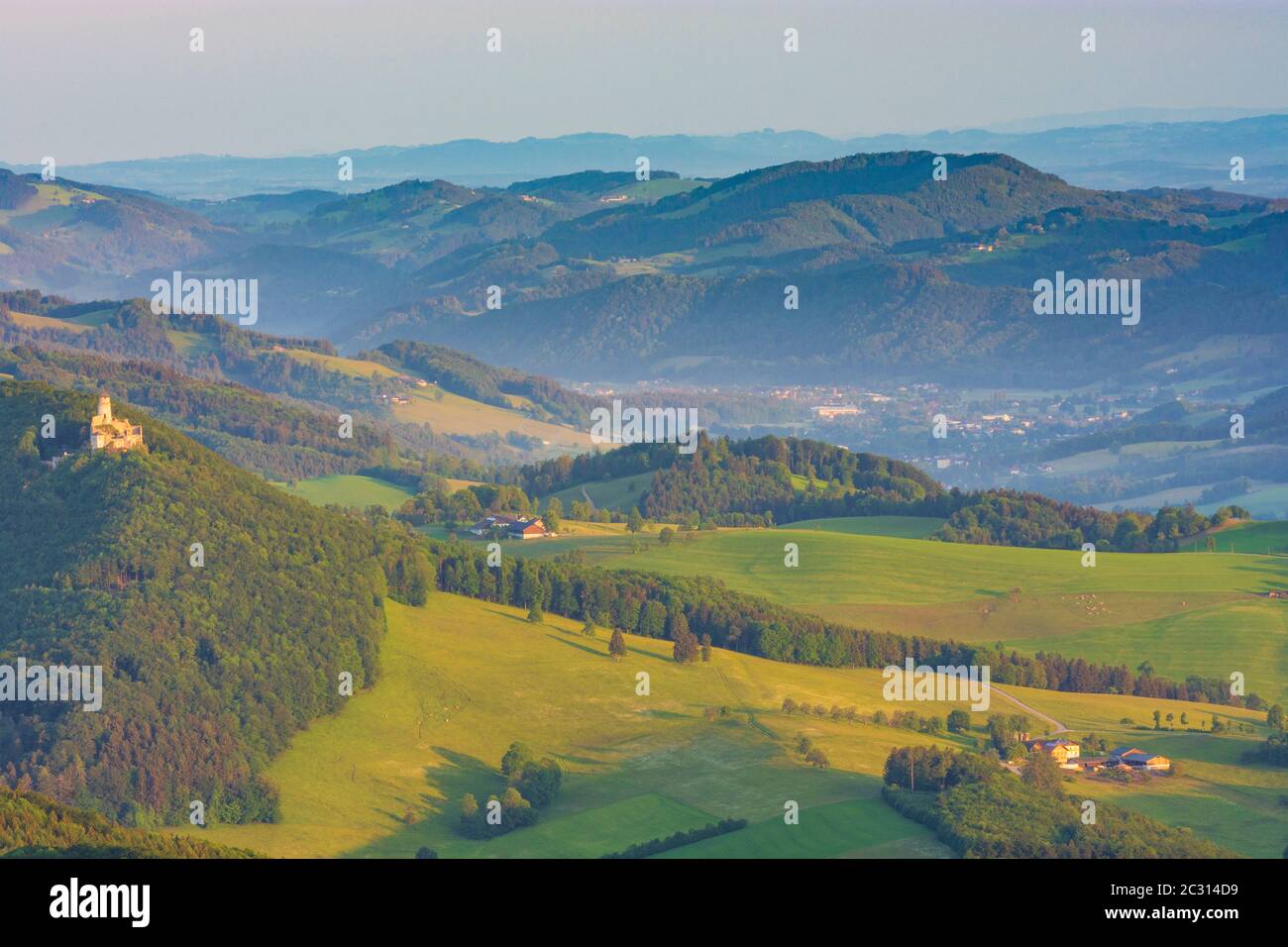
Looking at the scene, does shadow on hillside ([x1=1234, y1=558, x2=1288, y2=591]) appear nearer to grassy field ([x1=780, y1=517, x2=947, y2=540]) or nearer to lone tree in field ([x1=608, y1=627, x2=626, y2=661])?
grassy field ([x1=780, y1=517, x2=947, y2=540])

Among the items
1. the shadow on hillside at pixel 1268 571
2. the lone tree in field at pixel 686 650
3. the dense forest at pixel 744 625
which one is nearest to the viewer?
the lone tree in field at pixel 686 650

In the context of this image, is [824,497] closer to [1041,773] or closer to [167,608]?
[167,608]

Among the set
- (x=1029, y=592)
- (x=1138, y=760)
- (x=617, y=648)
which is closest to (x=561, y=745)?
(x=617, y=648)

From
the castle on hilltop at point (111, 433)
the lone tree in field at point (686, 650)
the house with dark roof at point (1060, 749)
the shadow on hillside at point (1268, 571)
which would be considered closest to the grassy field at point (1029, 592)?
the shadow on hillside at point (1268, 571)

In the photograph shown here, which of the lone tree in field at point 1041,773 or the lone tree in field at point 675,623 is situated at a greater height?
the lone tree in field at point 675,623

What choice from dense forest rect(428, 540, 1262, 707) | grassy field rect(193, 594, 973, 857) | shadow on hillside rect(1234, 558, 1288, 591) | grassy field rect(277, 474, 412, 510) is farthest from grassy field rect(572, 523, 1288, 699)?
grassy field rect(277, 474, 412, 510)

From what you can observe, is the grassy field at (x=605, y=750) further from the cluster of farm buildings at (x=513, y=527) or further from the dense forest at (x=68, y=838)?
the cluster of farm buildings at (x=513, y=527)

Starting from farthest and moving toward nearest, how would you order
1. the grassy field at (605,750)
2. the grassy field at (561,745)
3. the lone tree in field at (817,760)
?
1. the lone tree in field at (817,760)
2. the grassy field at (561,745)
3. the grassy field at (605,750)
